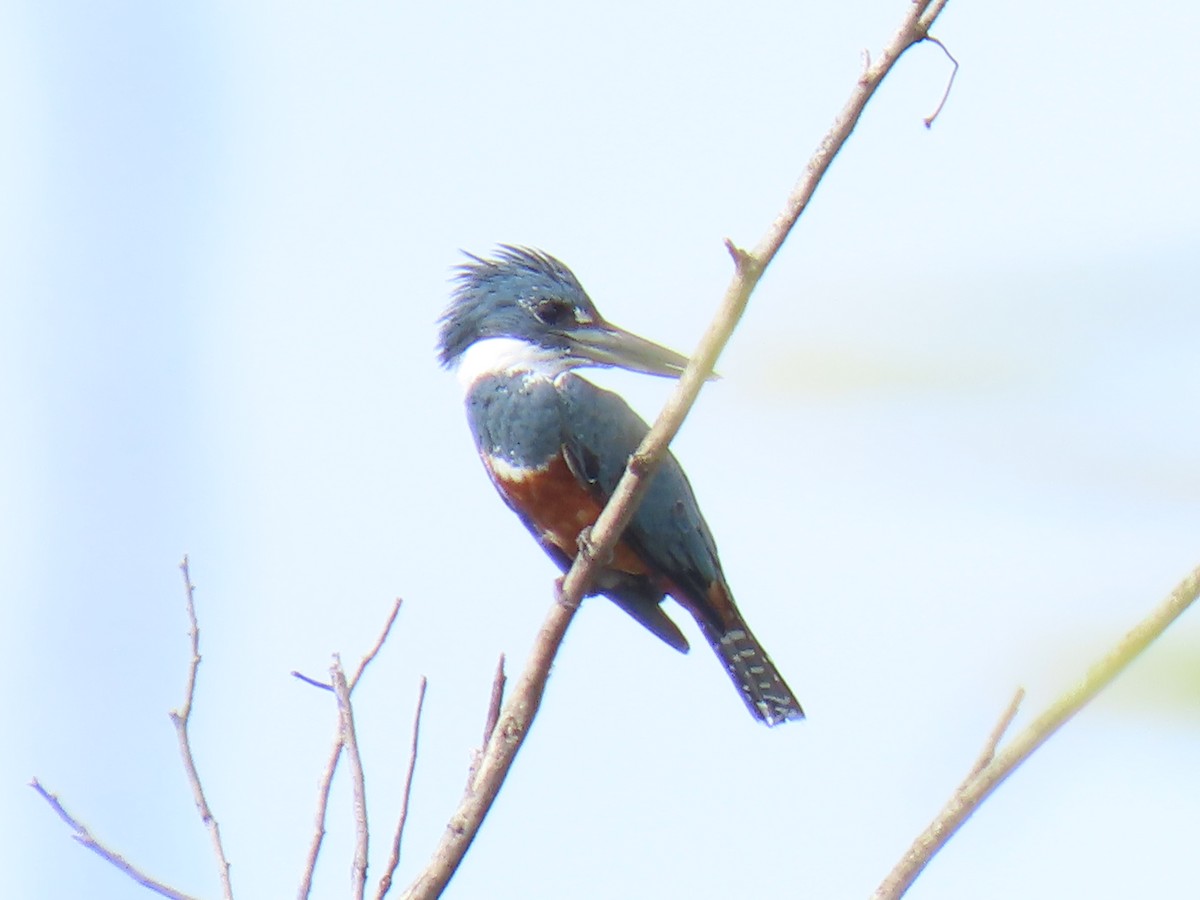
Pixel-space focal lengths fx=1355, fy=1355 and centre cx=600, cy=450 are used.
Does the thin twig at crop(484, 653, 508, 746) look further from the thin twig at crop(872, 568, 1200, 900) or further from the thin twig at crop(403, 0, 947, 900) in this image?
the thin twig at crop(872, 568, 1200, 900)

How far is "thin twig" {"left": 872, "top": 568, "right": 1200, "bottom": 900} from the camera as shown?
47 cm

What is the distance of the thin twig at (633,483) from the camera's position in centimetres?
176

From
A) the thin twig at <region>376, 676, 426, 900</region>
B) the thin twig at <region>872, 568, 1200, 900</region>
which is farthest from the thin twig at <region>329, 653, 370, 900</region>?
the thin twig at <region>872, 568, 1200, 900</region>

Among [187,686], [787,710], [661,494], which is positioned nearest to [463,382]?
[661,494]

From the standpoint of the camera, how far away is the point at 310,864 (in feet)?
7.61

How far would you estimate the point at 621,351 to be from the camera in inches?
150

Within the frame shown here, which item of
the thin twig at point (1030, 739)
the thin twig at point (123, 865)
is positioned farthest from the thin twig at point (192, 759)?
the thin twig at point (1030, 739)

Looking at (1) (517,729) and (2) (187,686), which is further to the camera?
(2) (187,686)

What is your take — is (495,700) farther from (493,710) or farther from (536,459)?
(536,459)

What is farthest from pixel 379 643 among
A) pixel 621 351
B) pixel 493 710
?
pixel 621 351

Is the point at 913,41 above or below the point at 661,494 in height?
below

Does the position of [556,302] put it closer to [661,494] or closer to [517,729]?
[661,494]

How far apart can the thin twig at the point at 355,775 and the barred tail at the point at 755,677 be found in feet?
5.21

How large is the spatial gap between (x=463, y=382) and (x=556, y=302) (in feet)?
1.24
